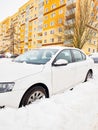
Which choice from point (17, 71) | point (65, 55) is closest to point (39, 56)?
point (65, 55)

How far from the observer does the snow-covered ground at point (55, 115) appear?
3.23 metres

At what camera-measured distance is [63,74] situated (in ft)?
17.0

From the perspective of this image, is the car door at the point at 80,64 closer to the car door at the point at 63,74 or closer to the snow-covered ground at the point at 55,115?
the car door at the point at 63,74

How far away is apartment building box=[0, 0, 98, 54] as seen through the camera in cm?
4143

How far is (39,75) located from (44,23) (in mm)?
50180

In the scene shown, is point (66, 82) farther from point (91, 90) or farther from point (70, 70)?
point (91, 90)

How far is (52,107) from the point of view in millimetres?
4043

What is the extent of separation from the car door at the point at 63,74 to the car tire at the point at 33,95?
0.50m

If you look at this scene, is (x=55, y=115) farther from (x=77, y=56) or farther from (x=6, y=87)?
(x=77, y=56)

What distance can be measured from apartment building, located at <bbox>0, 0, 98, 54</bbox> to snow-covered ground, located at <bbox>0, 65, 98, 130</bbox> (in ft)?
90.4

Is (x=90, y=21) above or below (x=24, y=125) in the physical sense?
above

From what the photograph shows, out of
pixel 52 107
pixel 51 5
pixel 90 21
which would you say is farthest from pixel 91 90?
pixel 51 5

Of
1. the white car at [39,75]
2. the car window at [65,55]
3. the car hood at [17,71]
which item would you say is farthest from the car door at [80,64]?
the car hood at [17,71]

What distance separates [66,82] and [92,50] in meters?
40.5
